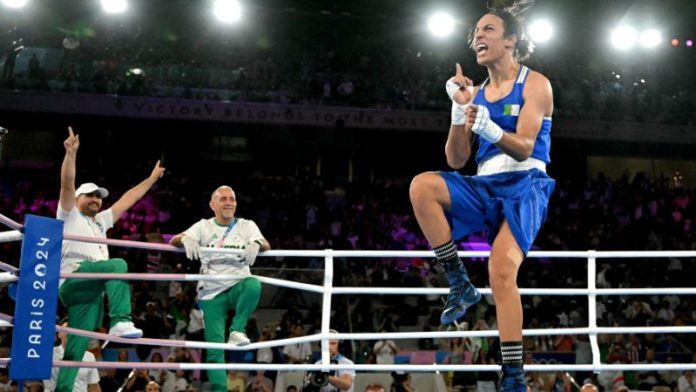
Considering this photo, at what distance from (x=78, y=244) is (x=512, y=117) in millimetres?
2538

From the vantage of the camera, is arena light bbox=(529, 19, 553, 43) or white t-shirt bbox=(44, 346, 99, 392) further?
arena light bbox=(529, 19, 553, 43)

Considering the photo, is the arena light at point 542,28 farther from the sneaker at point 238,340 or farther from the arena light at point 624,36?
the sneaker at point 238,340

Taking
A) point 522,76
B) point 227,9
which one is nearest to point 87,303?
point 522,76

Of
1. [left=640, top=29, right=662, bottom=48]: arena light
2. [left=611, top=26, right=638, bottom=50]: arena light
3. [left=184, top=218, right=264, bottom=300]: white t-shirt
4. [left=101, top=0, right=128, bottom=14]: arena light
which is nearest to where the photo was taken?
[left=184, top=218, right=264, bottom=300]: white t-shirt

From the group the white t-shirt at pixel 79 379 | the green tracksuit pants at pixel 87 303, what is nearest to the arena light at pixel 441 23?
the white t-shirt at pixel 79 379

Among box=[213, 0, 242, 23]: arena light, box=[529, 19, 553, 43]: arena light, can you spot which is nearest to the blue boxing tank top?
box=[529, 19, 553, 43]: arena light

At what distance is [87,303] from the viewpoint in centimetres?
399

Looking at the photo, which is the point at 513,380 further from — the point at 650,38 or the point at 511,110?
the point at 650,38

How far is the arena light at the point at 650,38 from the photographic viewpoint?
45.0ft

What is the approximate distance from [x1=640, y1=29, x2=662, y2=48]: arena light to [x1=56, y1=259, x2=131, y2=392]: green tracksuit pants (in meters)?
12.5

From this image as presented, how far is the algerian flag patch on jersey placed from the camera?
302 centimetres

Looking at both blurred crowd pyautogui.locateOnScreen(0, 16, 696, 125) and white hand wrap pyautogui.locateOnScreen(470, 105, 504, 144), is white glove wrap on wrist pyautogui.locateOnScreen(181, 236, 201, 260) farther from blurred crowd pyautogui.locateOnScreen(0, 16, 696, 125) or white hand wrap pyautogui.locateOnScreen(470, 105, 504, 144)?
blurred crowd pyautogui.locateOnScreen(0, 16, 696, 125)

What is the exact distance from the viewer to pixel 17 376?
322cm

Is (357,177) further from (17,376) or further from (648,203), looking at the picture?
(17,376)
